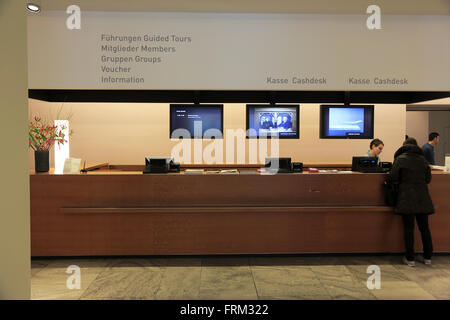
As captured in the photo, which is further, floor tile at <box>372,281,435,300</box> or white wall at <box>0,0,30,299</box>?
floor tile at <box>372,281,435,300</box>

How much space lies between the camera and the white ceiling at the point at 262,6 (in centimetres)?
384

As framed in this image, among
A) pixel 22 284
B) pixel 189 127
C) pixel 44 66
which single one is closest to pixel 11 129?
pixel 22 284

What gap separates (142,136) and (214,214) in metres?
3.54

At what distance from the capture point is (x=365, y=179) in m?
4.28

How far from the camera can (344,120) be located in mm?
4867

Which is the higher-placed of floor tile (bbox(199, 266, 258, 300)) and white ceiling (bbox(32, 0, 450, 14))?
white ceiling (bbox(32, 0, 450, 14))

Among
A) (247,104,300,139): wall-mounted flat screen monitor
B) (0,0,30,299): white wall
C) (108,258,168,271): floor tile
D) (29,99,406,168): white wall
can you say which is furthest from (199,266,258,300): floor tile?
(29,99,406,168): white wall

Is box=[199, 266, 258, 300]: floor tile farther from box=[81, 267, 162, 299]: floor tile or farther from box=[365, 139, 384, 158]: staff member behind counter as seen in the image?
box=[365, 139, 384, 158]: staff member behind counter

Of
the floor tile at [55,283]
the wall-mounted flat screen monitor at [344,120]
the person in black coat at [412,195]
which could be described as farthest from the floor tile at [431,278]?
the floor tile at [55,283]

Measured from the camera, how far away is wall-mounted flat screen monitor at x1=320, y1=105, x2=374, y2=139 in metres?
4.85

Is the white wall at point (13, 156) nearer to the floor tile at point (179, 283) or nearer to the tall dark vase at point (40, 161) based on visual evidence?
the floor tile at point (179, 283)

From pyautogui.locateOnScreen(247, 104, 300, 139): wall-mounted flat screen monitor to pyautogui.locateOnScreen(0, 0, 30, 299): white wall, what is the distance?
395 centimetres

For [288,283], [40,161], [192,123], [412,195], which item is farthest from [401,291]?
[40,161]
